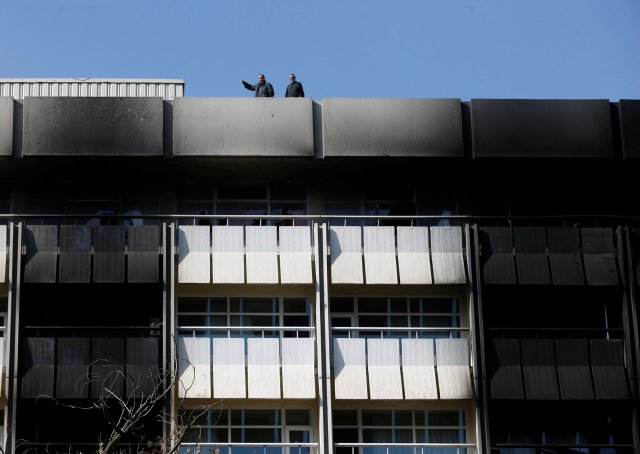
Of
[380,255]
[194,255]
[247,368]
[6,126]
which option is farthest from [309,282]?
[6,126]

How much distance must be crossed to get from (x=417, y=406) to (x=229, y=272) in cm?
682

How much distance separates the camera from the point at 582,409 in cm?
4516

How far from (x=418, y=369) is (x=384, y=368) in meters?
1.01

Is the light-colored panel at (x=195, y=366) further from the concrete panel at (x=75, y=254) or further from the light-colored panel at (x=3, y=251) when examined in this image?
the light-colored panel at (x=3, y=251)

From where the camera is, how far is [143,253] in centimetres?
4441

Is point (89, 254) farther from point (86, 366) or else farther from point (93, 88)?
point (93, 88)

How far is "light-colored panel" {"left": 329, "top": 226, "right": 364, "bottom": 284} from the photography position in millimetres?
45125

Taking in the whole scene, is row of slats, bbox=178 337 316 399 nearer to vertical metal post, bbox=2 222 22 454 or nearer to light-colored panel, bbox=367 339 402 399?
light-colored panel, bbox=367 339 402 399

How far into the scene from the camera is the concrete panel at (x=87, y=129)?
45.1 metres

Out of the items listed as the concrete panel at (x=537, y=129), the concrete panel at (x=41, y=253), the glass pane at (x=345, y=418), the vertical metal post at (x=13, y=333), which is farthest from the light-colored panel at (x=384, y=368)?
the vertical metal post at (x=13, y=333)

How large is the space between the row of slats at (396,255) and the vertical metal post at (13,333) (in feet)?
30.0

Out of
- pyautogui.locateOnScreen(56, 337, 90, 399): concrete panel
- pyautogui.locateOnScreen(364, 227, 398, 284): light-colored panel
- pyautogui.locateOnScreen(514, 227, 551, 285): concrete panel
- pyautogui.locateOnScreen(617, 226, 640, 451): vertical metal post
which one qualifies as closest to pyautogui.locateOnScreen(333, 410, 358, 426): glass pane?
pyautogui.locateOnScreen(364, 227, 398, 284): light-colored panel

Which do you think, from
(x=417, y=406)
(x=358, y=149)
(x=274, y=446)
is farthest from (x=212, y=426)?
(x=358, y=149)

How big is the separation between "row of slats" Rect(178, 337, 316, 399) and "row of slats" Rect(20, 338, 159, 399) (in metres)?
1.15
